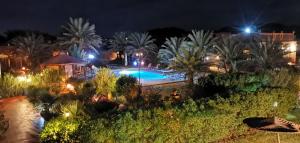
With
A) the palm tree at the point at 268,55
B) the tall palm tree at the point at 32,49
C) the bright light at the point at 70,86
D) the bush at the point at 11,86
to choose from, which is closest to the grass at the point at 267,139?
the bright light at the point at 70,86

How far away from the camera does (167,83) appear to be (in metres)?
29.9

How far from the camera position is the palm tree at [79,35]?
47.7 meters

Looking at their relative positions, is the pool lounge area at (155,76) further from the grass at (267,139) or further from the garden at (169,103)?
the grass at (267,139)

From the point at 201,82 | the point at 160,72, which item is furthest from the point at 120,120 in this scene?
the point at 160,72

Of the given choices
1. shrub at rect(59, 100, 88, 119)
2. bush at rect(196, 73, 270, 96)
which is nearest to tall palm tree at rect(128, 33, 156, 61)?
bush at rect(196, 73, 270, 96)

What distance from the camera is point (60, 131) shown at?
1291 centimetres

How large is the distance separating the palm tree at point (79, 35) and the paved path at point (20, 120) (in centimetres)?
2340

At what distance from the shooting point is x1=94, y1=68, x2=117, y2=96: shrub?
23636 millimetres

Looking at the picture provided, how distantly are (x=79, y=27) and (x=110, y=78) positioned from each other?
80.2 ft

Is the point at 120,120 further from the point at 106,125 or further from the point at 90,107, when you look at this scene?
the point at 90,107

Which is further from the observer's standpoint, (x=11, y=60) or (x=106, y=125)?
(x=11, y=60)

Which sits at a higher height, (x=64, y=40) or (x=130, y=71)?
(x=64, y=40)

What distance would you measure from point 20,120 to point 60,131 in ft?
19.5

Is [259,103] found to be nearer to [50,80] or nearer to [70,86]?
[70,86]
